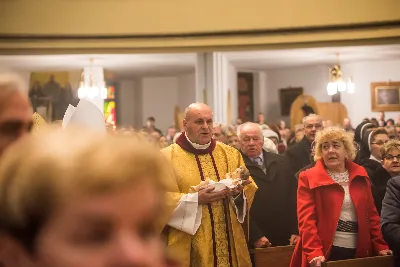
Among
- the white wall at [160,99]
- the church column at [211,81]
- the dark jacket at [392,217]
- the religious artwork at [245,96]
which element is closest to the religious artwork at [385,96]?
the religious artwork at [245,96]

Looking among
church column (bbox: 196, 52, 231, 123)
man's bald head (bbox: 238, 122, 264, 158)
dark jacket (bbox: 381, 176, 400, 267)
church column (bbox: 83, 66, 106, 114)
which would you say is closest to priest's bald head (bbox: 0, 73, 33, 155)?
dark jacket (bbox: 381, 176, 400, 267)

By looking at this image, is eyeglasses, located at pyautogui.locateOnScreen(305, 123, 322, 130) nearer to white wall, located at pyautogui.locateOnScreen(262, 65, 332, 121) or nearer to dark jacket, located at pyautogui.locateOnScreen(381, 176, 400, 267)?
dark jacket, located at pyautogui.locateOnScreen(381, 176, 400, 267)

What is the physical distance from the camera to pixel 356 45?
11.5m

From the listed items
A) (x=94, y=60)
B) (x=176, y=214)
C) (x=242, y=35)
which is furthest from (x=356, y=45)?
(x=176, y=214)

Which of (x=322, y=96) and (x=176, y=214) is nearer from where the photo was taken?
→ (x=176, y=214)

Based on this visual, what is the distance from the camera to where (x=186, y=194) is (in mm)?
4207

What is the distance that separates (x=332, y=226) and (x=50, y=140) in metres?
4.13

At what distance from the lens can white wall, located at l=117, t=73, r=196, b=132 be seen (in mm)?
20875

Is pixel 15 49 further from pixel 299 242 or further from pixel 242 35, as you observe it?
pixel 299 242

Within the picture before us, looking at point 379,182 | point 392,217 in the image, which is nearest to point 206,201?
point 392,217

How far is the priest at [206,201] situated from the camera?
4168mm

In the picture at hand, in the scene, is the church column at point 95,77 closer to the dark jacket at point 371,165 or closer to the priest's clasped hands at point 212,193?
the dark jacket at point 371,165

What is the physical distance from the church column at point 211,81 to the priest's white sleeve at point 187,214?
8.32m

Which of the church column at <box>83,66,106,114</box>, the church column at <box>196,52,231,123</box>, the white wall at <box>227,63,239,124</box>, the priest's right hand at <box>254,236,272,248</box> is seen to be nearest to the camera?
the priest's right hand at <box>254,236,272,248</box>
